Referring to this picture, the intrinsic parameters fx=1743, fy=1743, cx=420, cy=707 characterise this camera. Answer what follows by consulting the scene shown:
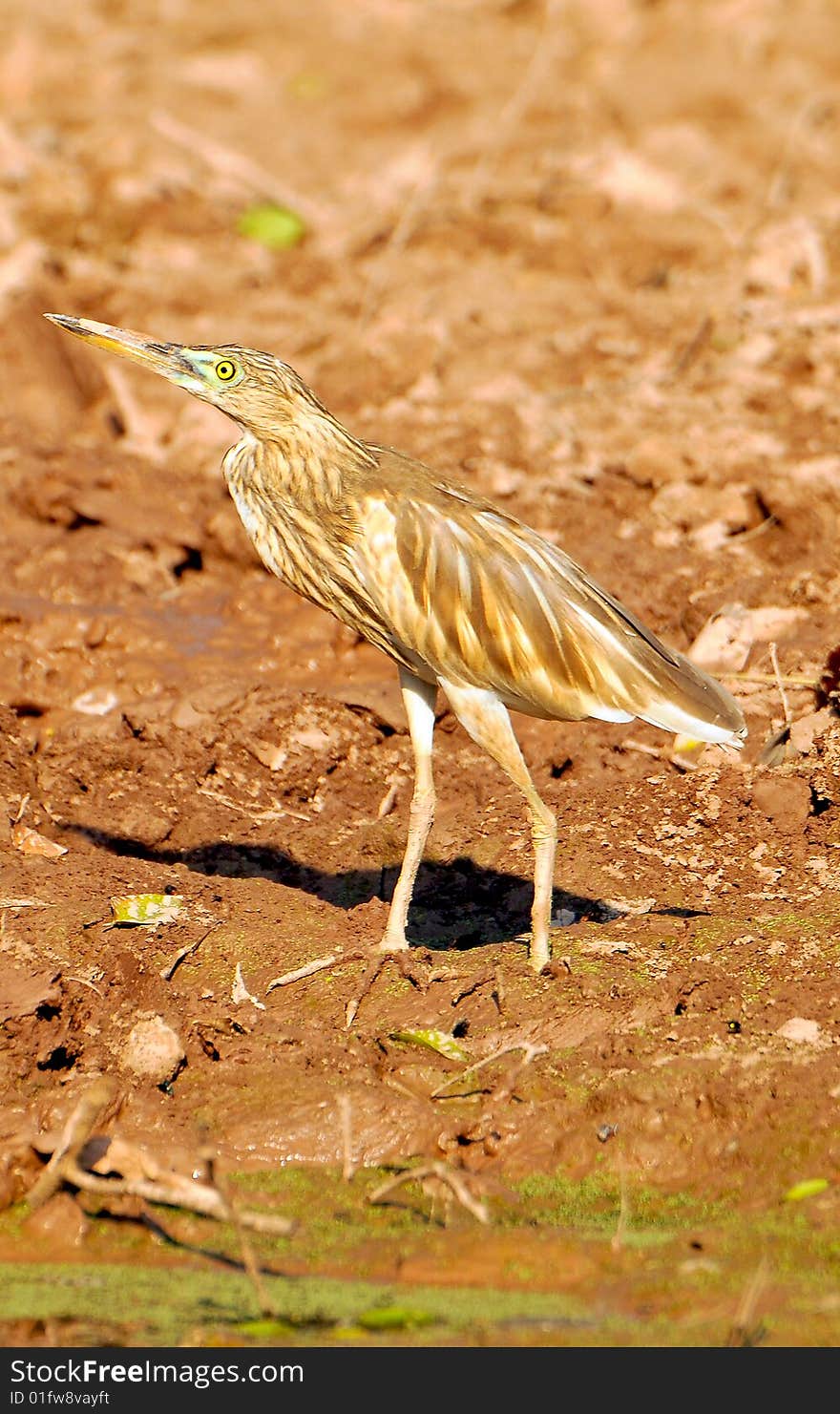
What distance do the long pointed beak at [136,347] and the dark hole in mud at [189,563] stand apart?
3.02m

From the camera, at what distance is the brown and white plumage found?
570 centimetres

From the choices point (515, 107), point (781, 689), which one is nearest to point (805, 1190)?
point (781, 689)

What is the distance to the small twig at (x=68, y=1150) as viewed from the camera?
4.48 metres

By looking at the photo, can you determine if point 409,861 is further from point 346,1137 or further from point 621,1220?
point 621,1220

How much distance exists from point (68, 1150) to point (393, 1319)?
1.14m

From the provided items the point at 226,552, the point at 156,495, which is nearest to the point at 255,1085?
the point at 226,552

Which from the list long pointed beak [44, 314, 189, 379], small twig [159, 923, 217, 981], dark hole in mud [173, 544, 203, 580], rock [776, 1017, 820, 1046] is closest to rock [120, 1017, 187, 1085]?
small twig [159, 923, 217, 981]

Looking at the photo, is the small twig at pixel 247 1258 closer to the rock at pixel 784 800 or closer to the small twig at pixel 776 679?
the rock at pixel 784 800

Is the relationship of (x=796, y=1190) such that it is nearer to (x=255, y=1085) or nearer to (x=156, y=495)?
(x=255, y=1085)

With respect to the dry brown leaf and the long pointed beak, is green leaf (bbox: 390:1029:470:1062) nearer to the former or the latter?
the dry brown leaf

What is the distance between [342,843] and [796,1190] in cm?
296

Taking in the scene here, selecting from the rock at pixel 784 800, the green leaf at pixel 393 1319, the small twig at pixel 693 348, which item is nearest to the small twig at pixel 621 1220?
the green leaf at pixel 393 1319

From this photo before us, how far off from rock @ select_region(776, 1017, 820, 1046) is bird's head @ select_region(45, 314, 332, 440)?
2504mm

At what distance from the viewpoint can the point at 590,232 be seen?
1284 cm
